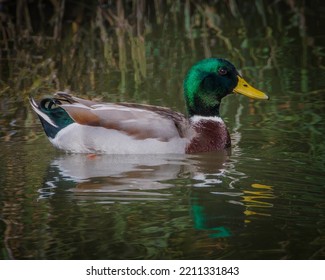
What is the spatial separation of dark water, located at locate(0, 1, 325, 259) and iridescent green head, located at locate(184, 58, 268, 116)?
15.2 inches

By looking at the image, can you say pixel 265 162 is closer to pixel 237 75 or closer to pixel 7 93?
pixel 237 75

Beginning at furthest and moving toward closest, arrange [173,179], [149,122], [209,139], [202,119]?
[202,119] → [209,139] → [149,122] → [173,179]

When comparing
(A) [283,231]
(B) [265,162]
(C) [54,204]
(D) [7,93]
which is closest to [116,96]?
(D) [7,93]

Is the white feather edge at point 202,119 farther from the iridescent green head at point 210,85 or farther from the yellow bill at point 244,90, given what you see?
the yellow bill at point 244,90

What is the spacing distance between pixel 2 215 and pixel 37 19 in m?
9.38

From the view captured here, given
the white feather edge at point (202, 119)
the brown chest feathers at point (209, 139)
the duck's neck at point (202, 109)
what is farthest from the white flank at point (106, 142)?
the duck's neck at point (202, 109)

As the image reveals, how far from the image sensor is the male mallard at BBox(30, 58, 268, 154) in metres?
9.65

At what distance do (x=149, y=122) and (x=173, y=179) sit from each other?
111 cm

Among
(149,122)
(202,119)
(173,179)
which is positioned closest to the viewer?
(173,179)

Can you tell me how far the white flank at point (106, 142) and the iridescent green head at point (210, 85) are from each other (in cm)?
60

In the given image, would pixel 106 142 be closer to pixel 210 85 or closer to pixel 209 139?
pixel 209 139

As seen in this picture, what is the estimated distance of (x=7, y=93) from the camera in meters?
12.0

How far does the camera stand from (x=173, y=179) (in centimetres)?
868

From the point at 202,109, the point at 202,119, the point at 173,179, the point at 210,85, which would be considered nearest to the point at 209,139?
the point at 202,119
